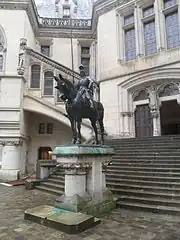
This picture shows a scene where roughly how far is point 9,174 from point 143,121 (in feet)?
27.9

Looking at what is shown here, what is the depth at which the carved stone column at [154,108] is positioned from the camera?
12547 mm

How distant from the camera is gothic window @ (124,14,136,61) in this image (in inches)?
573

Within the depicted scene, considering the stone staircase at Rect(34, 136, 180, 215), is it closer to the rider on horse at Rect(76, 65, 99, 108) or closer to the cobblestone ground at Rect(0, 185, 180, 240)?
the cobblestone ground at Rect(0, 185, 180, 240)

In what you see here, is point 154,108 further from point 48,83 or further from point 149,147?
point 48,83

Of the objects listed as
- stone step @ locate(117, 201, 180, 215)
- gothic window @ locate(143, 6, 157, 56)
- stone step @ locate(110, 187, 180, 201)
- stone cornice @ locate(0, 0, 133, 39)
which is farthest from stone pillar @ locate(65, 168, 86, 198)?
stone cornice @ locate(0, 0, 133, 39)

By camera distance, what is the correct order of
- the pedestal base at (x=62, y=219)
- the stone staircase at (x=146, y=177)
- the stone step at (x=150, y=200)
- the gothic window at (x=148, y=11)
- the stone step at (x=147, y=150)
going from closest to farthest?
the pedestal base at (x=62, y=219) → the stone step at (x=150, y=200) → the stone staircase at (x=146, y=177) → the stone step at (x=147, y=150) → the gothic window at (x=148, y=11)

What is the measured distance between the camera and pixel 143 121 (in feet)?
44.0

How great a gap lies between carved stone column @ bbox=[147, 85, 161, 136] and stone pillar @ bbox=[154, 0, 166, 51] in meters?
2.56

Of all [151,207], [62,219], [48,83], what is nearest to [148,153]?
[151,207]

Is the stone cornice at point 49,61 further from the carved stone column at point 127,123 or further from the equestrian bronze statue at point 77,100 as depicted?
the equestrian bronze statue at point 77,100

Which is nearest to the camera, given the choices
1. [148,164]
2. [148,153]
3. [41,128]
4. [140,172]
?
[140,172]

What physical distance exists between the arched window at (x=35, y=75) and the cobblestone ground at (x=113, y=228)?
10.9m

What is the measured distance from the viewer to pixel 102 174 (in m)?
5.17

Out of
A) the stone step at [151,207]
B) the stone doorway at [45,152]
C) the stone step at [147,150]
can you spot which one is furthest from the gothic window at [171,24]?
the stone doorway at [45,152]
